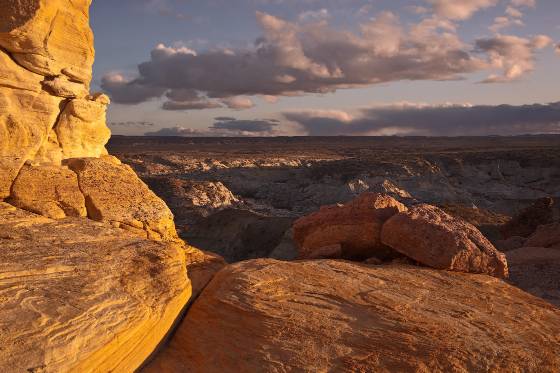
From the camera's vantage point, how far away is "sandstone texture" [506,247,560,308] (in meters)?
12.0

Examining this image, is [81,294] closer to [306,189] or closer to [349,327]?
[349,327]

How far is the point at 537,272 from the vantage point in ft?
42.8

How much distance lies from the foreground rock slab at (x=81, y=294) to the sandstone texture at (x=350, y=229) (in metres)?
4.51

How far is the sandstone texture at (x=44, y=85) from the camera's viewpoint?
795 cm

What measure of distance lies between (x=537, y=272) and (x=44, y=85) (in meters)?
12.2

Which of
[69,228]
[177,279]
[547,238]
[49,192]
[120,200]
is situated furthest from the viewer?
[547,238]

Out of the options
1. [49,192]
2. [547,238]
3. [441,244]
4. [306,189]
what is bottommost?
[306,189]

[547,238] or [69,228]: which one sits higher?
[69,228]

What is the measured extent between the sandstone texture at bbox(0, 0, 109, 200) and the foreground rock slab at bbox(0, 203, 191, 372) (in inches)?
48.5

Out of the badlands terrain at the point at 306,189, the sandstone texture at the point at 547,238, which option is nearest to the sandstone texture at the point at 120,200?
the badlands terrain at the point at 306,189

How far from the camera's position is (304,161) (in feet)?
246

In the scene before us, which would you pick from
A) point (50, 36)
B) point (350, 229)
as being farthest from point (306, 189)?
point (50, 36)

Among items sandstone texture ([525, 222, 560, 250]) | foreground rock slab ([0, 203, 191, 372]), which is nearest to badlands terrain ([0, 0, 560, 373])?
foreground rock slab ([0, 203, 191, 372])

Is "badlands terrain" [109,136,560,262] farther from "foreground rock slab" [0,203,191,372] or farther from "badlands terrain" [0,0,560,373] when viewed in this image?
"foreground rock slab" [0,203,191,372]
